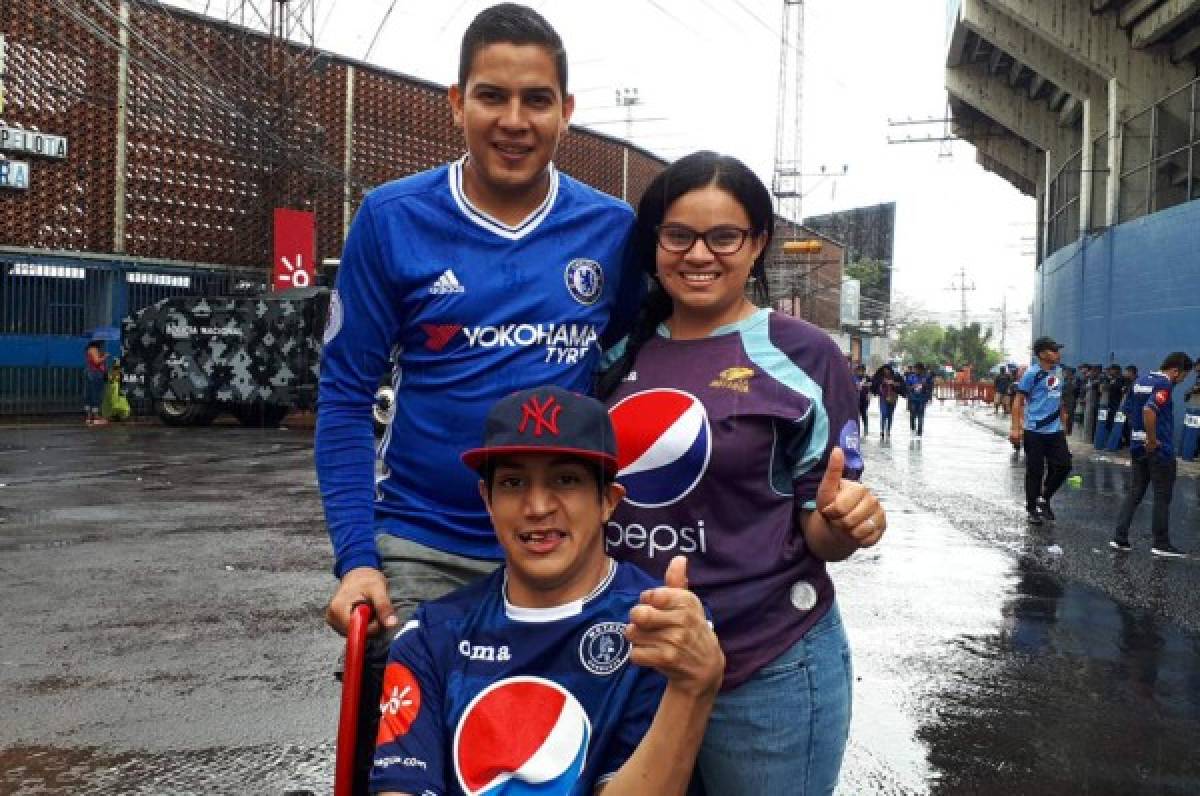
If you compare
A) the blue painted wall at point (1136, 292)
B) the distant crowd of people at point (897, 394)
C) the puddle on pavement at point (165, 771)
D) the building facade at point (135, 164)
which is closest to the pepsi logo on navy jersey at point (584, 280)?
the puddle on pavement at point (165, 771)

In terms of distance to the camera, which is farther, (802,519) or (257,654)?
(257,654)

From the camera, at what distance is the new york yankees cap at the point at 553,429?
1.92 m

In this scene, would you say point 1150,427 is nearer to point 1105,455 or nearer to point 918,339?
point 1105,455

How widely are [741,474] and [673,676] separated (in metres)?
0.47

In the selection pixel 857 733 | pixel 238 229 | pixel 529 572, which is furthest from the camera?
pixel 238 229

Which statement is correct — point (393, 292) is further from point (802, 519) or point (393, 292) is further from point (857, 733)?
point (857, 733)

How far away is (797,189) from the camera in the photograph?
61.0m

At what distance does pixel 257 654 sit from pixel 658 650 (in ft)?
14.7

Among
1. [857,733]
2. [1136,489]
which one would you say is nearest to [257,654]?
[857,733]

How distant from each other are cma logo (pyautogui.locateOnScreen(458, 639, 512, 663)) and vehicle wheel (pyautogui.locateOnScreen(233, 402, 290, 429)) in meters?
20.1

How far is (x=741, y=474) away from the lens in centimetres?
202

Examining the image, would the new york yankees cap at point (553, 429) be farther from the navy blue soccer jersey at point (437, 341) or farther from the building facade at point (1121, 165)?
the building facade at point (1121, 165)

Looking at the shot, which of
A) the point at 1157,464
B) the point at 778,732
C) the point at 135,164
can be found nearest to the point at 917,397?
the point at 1157,464

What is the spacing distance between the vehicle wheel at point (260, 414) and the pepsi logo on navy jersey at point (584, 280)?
19871 millimetres
